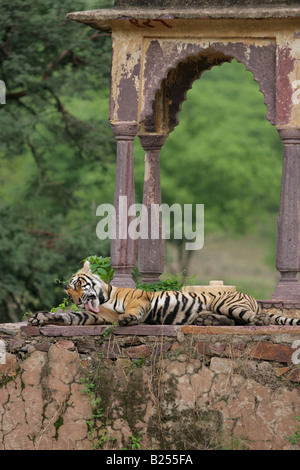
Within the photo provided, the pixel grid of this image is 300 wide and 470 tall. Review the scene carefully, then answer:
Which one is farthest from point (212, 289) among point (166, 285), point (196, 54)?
point (196, 54)

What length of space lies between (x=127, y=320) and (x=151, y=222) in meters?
3.51

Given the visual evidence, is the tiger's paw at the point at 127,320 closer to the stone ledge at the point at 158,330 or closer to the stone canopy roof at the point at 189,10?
the stone ledge at the point at 158,330

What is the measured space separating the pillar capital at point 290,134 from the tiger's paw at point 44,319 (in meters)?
3.25

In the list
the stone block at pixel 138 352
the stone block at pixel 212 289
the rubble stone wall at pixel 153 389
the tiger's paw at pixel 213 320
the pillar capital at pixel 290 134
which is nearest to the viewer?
the rubble stone wall at pixel 153 389

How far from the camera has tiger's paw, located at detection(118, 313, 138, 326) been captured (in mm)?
11062

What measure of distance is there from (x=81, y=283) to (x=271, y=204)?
29363 mm

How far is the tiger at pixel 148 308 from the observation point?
1128 cm

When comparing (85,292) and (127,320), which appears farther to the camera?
(85,292)

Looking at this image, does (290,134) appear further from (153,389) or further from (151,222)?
(153,389)

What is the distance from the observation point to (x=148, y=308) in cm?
1150

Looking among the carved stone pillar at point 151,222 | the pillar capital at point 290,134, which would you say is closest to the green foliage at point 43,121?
A: the carved stone pillar at point 151,222

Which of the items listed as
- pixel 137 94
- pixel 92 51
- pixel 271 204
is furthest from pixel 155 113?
pixel 271 204

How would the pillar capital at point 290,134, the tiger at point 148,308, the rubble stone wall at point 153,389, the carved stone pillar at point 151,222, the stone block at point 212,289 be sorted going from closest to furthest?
the rubble stone wall at point 153,389 < the tiger at point 148,308 < the stone block at point 212,289 < the pillar capital at point 290,134 < the carved stone pillar at point 151,222
